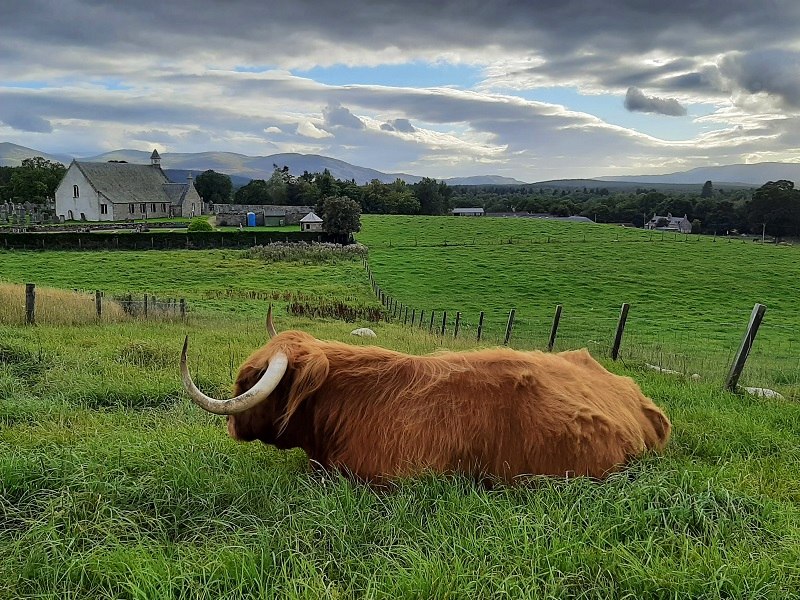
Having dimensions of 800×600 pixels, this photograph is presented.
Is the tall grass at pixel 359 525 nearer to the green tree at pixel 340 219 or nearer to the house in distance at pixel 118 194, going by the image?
the green tree at pixel 340 219

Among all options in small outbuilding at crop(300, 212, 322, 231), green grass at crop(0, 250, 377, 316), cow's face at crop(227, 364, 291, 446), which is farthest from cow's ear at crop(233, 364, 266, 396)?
small outbuilding at crop(300, 212, 322, 231)

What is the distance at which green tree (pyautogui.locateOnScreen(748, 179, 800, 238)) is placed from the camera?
76.9m

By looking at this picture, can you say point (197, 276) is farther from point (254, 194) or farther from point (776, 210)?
point (776, 210)

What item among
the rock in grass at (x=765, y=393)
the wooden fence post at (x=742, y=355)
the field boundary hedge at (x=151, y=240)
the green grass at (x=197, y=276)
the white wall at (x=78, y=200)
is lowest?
the green grass at (x=197, y=276)

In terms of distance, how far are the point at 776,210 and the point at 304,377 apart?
89.7 meters

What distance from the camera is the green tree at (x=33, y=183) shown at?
77812 mm

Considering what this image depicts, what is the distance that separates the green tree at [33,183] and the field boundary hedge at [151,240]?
35.4 metres

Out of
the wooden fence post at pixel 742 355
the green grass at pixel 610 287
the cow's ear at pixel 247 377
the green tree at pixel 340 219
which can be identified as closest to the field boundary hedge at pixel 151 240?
the green tree at pixel 340 219

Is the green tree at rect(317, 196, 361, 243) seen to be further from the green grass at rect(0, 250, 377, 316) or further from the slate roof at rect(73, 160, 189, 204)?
the slate roof at rect(73, 160, 189, 204)

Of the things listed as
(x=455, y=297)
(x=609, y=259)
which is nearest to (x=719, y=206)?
(x=609, y=259)

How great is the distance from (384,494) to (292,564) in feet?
2.97

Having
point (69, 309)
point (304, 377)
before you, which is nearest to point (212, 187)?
point (69, 309)

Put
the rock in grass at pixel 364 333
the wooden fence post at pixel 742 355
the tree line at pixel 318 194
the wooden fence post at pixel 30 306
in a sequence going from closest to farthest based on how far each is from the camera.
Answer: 1. the wooden fence post at pixel 742 355
2. the wooden fence post at pixel 30 306
3. the rock in grass at pixel 364 333
4. the tree line at pixel 318 194

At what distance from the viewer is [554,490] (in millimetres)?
3604
